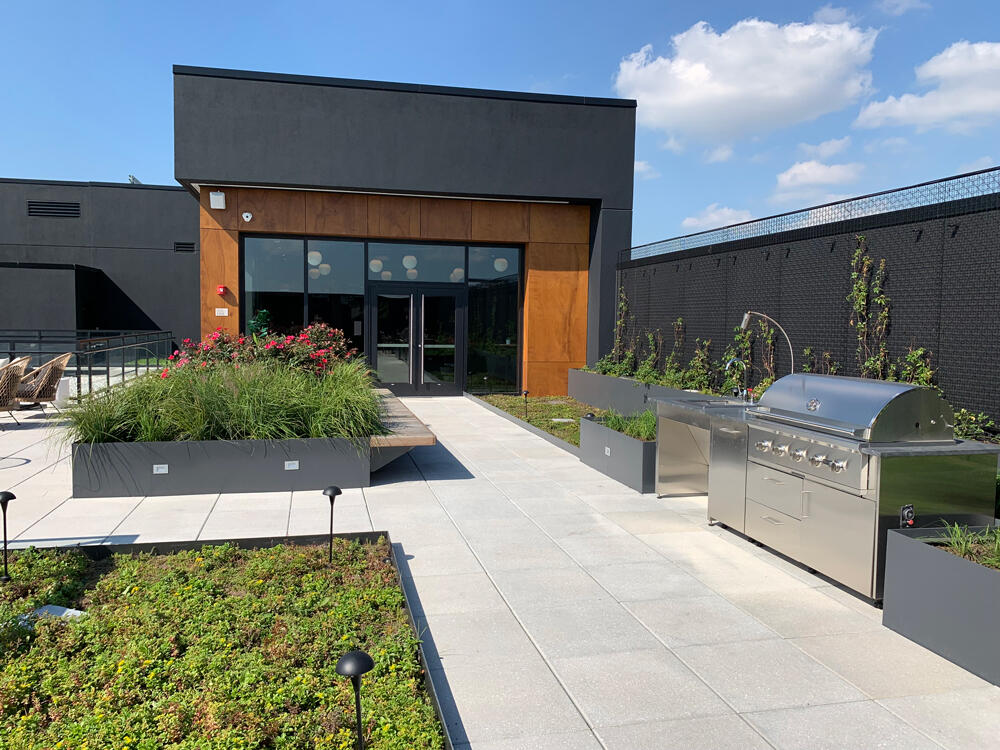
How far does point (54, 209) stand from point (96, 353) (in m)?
11.2

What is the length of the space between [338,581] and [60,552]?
6.02ft

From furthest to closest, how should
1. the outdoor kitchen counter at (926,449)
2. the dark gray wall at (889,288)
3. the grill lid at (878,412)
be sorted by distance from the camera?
the dark gray wall at (889,288)
the grill lid at (878,412)
the outdoor kitchen counter at (926,449)

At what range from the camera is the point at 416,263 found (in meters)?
14.5

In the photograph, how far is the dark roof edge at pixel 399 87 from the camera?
40.8ft

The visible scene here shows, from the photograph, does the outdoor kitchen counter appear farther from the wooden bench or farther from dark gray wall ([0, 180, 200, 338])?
dark gray wall ([0, 180, 200, 338])

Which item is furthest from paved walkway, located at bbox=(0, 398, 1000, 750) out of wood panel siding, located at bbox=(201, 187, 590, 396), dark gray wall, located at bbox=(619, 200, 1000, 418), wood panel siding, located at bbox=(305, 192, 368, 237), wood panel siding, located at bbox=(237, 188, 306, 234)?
wood panel siding, located at bbox=(305, 192, 368, 237)

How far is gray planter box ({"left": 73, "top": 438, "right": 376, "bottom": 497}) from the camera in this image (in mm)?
6465

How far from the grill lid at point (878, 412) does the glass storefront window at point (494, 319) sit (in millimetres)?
10315

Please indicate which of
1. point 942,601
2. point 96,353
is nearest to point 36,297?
point 96,353

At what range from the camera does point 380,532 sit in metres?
5.06

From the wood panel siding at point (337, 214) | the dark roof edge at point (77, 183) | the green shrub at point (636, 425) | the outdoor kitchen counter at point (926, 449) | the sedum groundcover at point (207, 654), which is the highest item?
the dark roof edge at point (77, 183)

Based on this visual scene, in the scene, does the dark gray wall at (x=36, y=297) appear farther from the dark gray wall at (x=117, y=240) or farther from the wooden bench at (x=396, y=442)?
the wooden bench at (x=396, y=442)

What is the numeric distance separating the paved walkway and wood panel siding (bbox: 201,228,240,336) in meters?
6.35

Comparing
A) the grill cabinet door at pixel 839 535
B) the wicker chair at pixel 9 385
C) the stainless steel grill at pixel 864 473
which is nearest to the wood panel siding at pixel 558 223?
the wicker chair at pixel 9 385
